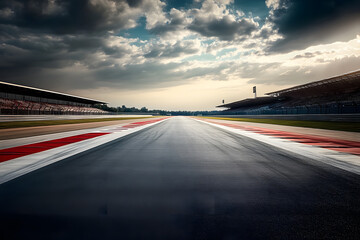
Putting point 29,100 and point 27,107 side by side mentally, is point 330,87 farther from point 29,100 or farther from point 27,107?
point 29,100

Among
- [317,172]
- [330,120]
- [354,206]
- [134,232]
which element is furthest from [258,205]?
[330,120]

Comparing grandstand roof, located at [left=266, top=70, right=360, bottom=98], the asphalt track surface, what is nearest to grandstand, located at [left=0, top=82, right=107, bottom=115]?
the asphalt track surface

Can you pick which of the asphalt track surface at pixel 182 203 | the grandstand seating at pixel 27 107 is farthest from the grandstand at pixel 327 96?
the grandstand seating at pixel 27 107

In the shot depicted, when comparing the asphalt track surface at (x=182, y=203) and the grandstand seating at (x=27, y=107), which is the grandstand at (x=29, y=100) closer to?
the grandstand seating at (x=27, y=107)

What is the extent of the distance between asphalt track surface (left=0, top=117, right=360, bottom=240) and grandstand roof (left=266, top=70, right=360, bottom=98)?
34.0 metres

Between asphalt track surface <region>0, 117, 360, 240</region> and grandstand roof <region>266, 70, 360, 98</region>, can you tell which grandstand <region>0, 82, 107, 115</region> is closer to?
asphalt track surface <region>0, 117, 360, 240</region>

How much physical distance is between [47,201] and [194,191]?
73.5 inches

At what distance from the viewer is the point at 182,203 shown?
2.19 meters

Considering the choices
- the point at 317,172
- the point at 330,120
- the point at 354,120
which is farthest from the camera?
the point at 330,120

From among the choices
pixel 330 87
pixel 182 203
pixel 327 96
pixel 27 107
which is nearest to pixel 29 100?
pixel 27 107

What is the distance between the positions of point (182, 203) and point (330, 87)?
4520 cm

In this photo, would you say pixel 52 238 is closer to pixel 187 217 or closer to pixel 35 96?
pixel 187 217

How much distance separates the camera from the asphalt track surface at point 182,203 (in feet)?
5.52

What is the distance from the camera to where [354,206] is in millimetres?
2100
